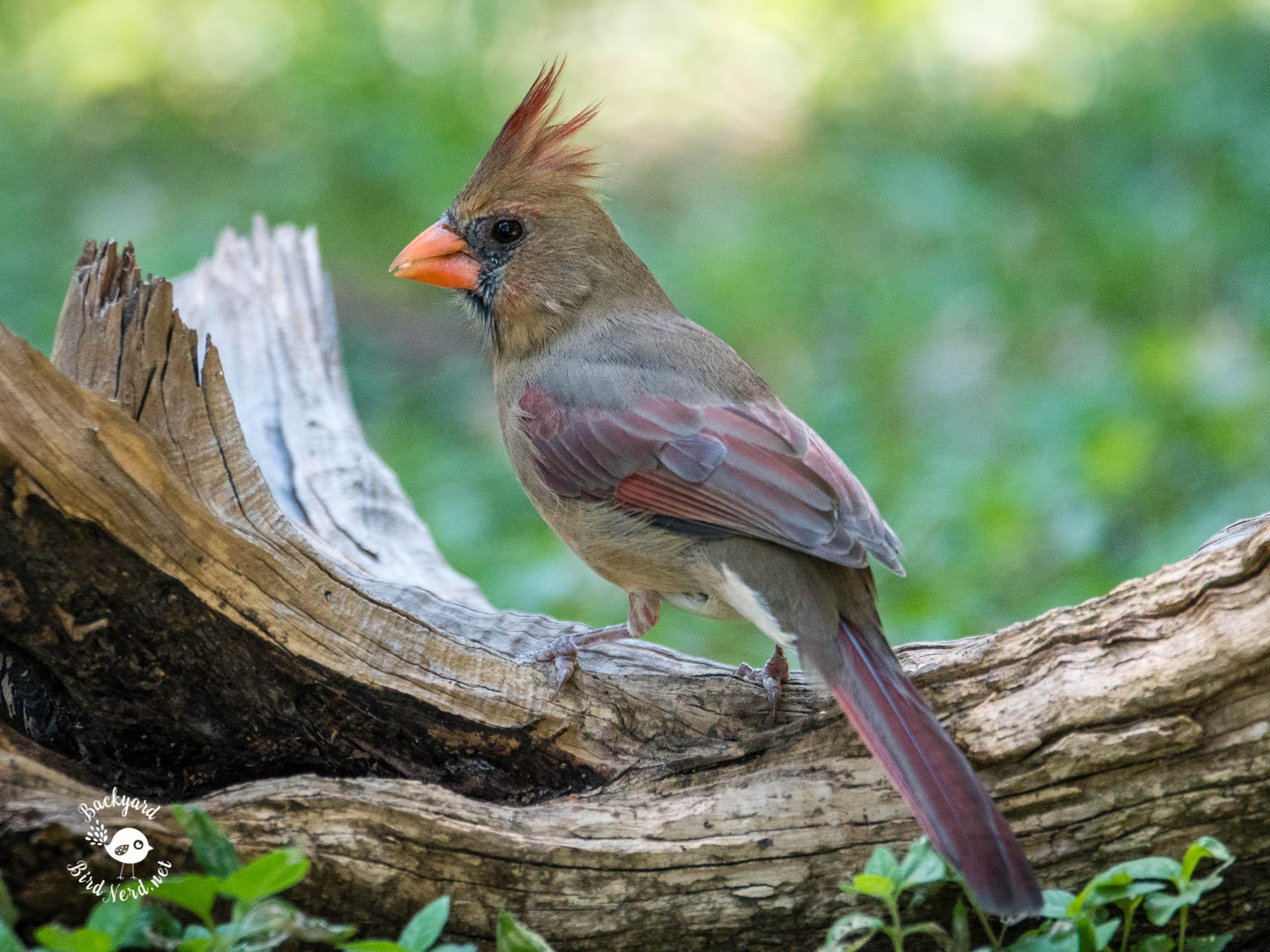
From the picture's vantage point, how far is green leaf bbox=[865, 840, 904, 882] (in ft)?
6.81

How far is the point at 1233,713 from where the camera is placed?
2322 mm

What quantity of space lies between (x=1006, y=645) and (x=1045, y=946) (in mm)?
626

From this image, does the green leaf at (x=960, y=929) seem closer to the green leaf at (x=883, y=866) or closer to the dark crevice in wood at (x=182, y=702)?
the green leaf at (x=883, y=866)

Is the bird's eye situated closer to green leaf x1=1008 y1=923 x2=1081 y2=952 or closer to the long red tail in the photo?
the long red tail

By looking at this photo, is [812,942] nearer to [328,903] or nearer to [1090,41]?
[328,903]

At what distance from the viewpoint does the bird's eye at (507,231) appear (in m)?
3.48

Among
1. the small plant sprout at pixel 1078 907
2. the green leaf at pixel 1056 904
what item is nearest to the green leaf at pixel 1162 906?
the small plant sprout at pixel 1078 907

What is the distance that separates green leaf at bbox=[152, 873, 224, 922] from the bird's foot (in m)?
0.92

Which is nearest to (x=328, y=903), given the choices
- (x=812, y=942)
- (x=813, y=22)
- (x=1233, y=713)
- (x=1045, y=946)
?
(x=812, y=942)

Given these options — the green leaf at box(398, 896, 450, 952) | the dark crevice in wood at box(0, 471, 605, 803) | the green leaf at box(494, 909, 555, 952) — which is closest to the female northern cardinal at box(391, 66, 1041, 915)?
the dark crevice in wood at box(0, 471, 605, 803)

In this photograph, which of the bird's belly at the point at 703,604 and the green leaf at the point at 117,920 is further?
the bird's belly at the point at 703,604

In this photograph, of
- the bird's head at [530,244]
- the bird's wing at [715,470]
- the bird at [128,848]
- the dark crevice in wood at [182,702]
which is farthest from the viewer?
the bird's head at [530,244]

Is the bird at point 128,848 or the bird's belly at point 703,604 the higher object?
the bird's belly at point 703,604

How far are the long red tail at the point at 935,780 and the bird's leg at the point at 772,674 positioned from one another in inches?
12.2
